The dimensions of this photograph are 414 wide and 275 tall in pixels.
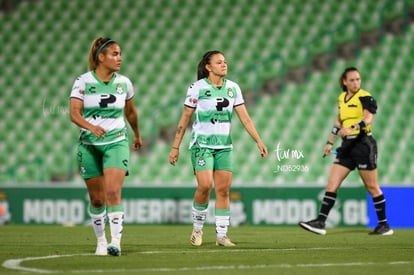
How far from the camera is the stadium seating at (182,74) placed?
693 inches

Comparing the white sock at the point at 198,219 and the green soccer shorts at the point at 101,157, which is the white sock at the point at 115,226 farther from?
the white sock at the point at 198,219

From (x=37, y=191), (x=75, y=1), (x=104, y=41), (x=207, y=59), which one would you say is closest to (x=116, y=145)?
(x=104, y=41)

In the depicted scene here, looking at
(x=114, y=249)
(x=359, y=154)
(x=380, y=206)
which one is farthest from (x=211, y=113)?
(x=380, y=206)

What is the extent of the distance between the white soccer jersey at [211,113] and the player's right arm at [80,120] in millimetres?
1678

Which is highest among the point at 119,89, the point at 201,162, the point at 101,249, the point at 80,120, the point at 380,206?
the point at 119,89

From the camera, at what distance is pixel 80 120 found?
8.06 m

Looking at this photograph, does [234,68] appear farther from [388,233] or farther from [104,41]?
[104,41]

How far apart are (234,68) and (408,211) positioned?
6274 millimetres

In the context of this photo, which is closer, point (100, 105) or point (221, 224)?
point (100, 105)

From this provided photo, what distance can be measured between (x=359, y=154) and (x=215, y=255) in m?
3.83

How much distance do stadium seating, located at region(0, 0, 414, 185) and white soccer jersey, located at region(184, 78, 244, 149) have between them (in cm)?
628

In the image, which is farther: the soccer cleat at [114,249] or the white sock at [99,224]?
the white sock at [99,224]

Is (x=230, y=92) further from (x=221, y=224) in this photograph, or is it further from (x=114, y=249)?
(x=114, y=249)

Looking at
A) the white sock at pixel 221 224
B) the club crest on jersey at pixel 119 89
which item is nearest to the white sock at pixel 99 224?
the club crest on jersey at pixel 119 89
